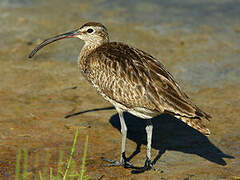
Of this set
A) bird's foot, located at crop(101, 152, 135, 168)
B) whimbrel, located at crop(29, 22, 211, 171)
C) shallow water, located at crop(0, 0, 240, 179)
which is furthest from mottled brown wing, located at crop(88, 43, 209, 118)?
shallow water, located at crop(0, 0, 240, 179)

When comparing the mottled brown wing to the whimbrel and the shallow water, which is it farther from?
the shallow water

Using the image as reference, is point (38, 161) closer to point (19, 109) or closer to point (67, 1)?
point (19, 109)

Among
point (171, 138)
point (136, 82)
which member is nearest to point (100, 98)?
point (171, 138)

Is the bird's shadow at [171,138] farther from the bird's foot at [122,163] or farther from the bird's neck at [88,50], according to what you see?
the bird's neck at [88,50]

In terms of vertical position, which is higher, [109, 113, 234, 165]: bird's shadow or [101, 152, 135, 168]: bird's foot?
[101, 152, 135, 168]: bird's foot

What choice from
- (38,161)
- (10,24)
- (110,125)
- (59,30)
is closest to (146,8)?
(59,30)

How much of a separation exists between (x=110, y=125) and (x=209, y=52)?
15.8 ft

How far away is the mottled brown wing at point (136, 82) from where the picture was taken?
749 cm

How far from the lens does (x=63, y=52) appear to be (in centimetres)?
1287

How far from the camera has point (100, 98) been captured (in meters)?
10.5

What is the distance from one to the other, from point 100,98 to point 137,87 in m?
2.92

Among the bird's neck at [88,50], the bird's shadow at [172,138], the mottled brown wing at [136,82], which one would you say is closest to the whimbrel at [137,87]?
the mottled brown wing at [136,82]

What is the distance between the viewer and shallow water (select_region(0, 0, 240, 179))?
8.12m

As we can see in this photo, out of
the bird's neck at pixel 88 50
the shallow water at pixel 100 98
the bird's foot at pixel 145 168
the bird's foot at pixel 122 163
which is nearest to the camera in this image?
the bird's foot at pixel 145 168
